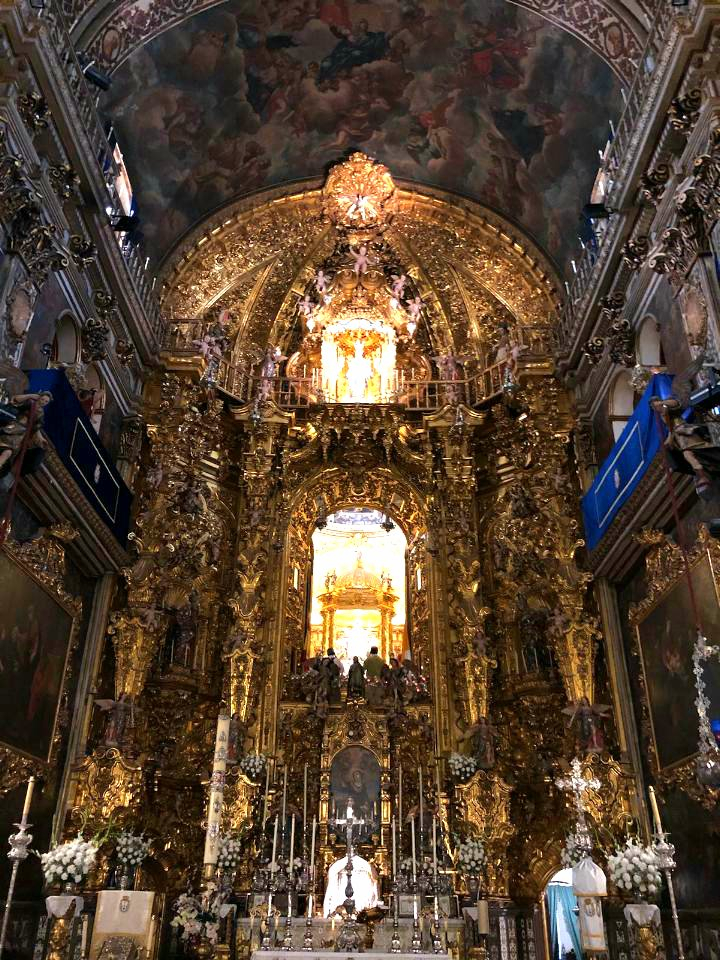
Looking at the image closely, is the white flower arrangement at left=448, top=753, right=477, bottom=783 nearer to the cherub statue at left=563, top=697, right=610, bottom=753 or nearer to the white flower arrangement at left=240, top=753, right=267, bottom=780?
the cherub statue at left=563, top=697, right=610, bottom=753

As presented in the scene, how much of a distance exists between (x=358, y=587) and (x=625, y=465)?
A: 7.74 meters

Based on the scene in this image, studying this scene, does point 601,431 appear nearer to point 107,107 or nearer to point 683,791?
point 683,791

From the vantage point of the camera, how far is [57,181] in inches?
484

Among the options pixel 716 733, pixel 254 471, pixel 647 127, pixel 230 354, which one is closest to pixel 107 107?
pixel 230 354

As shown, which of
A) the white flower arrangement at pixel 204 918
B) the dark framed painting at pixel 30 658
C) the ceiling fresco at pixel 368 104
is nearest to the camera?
the dark framed painting at pixel 30 658

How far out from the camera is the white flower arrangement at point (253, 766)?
1501 centimetres

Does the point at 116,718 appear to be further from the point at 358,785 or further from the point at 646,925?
the point at 646,925

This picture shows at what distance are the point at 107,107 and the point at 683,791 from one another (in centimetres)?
1559

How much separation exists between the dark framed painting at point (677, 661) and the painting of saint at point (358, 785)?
541 cm

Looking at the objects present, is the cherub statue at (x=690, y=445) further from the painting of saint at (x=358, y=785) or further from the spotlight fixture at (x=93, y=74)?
the spotlight fixture at (x=93, y=74)

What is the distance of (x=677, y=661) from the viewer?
11.7 metres

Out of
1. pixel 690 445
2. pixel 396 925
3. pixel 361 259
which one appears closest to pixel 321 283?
pixel 361 259

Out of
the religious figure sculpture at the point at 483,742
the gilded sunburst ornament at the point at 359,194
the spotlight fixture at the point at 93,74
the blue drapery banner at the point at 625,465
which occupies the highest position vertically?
the gilded sunburst ornament at the point at 359,194

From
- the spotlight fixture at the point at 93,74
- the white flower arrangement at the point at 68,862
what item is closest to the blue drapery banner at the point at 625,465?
the white flower arrangement at the point at 68,862
